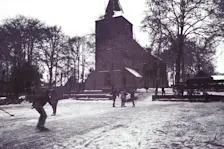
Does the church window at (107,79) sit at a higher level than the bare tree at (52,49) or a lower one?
lower

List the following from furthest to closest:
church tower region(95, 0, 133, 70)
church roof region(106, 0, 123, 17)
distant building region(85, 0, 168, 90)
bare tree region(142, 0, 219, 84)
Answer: church roof region(106, 0, 123, 17) → church tower region(95, 0, 133, 70) → distant building region(85, 0, 168, 90) → bare tree region(142, 0, 219, 84)

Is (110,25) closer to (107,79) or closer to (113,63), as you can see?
(113,63)

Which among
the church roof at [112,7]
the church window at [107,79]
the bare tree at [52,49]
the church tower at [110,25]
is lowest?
the church window at [107,79]

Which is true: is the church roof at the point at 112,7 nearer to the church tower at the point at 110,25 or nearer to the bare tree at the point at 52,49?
the church tower at the point at 110,25

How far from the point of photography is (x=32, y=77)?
95.1ft

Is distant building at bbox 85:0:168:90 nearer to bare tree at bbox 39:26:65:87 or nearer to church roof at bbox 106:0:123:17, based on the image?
church roof at bbox 106:0:123:17

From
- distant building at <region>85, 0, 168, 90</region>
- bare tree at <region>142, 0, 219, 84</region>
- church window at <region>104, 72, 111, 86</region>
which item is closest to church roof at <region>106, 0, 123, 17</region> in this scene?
distant building at <region>85, 0, 168, 90</region>

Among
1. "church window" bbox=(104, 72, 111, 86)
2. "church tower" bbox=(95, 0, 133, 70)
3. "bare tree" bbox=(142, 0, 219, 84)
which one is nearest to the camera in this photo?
"bare tree" bbox=(142, 0, 219, 84)

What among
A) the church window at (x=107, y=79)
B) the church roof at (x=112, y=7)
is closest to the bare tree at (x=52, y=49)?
the church window at (x=107, y=79)

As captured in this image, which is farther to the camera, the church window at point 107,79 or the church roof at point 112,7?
the church roof at point 112,7

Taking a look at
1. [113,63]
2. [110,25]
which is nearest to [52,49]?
[113,63]

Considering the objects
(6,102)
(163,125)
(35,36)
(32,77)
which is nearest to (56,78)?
(35,36)

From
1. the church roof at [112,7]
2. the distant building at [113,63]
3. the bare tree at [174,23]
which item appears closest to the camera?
the bare tree at [174,23]

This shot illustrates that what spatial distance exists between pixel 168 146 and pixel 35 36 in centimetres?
3534
